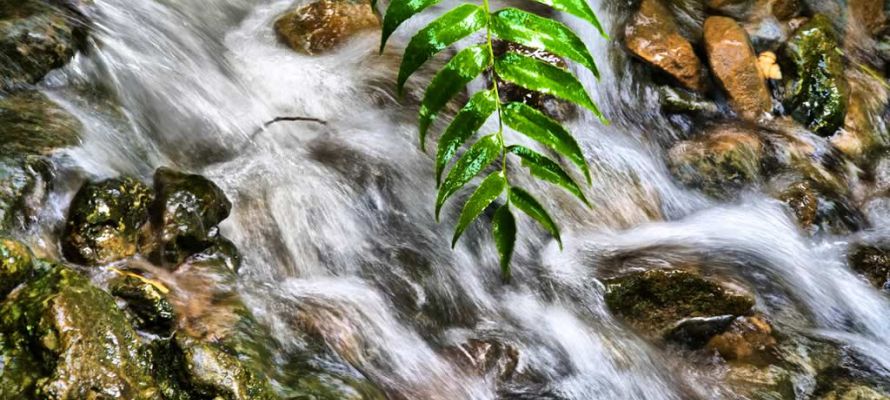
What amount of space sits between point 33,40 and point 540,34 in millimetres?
3286

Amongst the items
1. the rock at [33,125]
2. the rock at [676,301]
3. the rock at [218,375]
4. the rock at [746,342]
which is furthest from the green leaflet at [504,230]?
the rock at [746,342]

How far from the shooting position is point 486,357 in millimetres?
3561

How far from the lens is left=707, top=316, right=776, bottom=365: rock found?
13.0 feet

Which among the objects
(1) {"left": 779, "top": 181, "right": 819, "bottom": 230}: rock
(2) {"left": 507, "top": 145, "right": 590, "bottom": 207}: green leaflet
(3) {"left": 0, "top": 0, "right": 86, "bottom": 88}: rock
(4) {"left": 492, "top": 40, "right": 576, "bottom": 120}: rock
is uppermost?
(2) {"left": 507, "top": 145, "right": 590, "bottom": 207}: green leaflet

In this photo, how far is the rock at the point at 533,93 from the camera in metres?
4.88

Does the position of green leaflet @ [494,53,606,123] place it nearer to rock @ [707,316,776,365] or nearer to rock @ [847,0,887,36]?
rock @ [707,316,776,365]

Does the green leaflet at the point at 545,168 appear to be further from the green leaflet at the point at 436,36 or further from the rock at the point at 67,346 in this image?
the rock at the point at 67,346

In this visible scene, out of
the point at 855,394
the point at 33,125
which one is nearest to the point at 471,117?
the point at 33,125

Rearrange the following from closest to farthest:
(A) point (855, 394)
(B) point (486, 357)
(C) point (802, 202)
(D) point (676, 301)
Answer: (B) point (486, 357) < (A) point (855, 394) < (D) point (676, 301) < (C) point (802, 202)

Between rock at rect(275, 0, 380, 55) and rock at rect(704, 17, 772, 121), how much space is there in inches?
97.8

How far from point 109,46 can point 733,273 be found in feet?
12.7

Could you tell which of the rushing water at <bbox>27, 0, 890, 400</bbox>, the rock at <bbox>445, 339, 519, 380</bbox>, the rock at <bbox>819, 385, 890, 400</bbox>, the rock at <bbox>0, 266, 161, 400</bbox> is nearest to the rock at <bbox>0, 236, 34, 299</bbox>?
the rock at <bbox>0, 266, 161, 400</bbox>

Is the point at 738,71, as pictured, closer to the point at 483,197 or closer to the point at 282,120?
the point at 282,120

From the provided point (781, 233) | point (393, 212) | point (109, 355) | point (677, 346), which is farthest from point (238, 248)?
point (781, 233)
